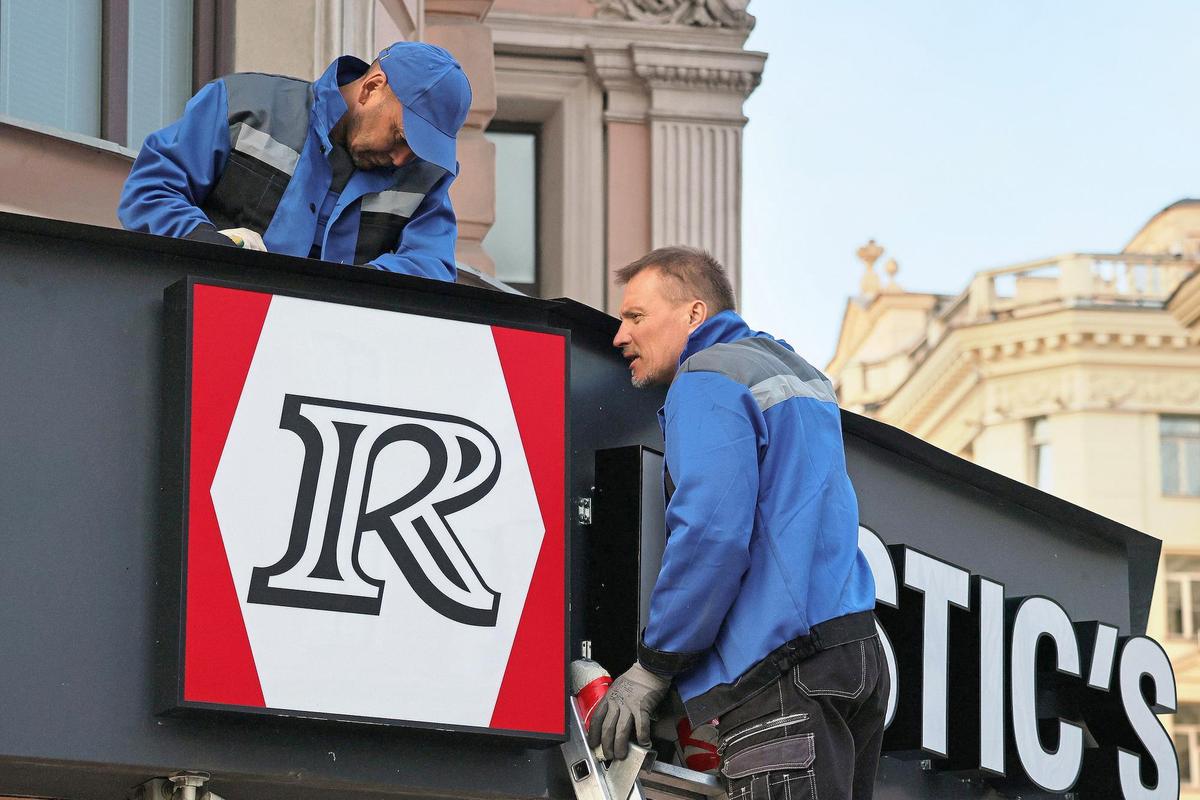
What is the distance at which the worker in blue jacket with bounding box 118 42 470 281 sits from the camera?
21.6 feet

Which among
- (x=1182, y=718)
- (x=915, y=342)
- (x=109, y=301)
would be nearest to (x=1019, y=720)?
(x=109, y=301)

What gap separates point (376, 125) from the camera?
6688mm

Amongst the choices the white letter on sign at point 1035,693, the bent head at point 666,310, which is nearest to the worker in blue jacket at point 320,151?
the bent head at point 666,310

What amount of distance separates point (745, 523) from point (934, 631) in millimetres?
1738

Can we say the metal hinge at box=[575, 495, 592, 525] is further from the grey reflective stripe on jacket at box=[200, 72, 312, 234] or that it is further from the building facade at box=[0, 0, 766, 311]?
the building facade at box=[0, 0, 766, 311]

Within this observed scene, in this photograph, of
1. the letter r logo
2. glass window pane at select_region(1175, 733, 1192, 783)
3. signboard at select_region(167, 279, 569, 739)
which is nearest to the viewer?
signboard at select_region(167, 279, 569, 739)

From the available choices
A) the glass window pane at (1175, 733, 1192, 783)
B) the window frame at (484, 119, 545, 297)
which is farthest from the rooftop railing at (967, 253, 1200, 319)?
the window frame at (484, 119, 545, 297)

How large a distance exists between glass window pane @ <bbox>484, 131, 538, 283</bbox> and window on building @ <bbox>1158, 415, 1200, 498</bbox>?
39.3 m

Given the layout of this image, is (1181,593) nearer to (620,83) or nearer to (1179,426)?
Result: (1179,426)

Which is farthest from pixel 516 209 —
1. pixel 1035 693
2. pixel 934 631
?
pixel 934 631

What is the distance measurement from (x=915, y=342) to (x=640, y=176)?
50416 mm

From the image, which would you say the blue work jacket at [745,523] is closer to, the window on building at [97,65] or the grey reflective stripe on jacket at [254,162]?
the grey reflective stripe on jacket at [254,162]

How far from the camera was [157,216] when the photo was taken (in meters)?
6.34

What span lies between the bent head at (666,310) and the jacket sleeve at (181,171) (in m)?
1.22
